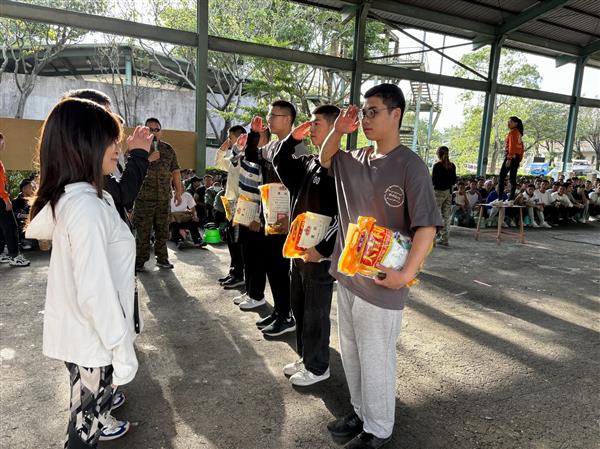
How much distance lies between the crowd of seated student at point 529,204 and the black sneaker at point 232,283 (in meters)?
6.98

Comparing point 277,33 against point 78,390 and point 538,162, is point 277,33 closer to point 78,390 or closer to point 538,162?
point 78,390

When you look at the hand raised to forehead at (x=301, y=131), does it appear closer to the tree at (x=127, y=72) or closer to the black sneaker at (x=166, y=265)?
the black sneaker at (x=166, y=265)

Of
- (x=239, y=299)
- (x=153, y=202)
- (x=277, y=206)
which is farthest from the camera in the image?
(x=153, y=202)

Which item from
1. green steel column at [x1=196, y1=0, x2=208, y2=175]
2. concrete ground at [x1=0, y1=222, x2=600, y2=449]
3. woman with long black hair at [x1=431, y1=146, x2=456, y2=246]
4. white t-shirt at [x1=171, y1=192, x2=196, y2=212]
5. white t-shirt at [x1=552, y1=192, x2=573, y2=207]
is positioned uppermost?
green steel column at [x1=196, y1=0, x2=208, y2=175]

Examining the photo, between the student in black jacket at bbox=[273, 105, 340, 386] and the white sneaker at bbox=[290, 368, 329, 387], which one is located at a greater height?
the student in black jacket at bbox=[273, 105, 340, 386]

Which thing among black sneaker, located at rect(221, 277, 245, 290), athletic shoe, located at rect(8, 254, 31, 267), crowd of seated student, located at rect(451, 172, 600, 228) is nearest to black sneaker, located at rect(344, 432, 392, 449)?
black sneaker, located at rect(221, 277, 245, 290)

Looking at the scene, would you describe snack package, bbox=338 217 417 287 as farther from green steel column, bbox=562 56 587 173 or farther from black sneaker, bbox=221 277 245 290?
green steel column, bbox=562 56 587 173

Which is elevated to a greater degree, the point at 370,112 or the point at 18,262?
the point at 370,112

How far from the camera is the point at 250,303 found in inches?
155

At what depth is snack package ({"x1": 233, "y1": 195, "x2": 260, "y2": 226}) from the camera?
3631 millimetres

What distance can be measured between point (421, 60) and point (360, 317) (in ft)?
53.5

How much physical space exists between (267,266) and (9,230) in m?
3.57

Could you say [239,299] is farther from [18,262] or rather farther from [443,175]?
[443,175]

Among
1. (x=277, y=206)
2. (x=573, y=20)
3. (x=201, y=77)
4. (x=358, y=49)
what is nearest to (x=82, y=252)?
(x=277, y=206)
